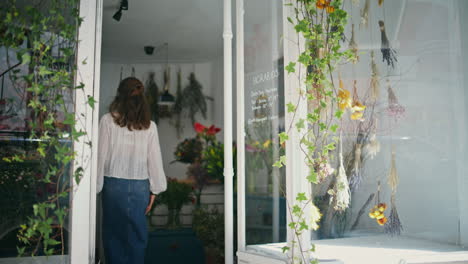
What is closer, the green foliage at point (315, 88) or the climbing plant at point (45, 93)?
the climbing plant at point (45, 93)

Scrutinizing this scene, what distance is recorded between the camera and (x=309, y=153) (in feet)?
7.56

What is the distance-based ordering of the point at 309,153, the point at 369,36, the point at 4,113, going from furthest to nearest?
1. the point at 369,36
2. the point at 309,153
3. the point at 4,113

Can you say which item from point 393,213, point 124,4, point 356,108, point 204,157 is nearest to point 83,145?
point 356,108

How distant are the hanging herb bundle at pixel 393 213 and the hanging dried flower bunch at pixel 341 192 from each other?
0.31m

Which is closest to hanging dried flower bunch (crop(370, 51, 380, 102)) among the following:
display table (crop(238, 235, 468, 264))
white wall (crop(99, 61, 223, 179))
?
display table (crop(238, 235, 468, 264))

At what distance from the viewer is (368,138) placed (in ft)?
8.57

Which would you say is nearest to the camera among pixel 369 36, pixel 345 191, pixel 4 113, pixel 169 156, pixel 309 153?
pixel 4 113

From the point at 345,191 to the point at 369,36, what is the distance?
1013 millimetres

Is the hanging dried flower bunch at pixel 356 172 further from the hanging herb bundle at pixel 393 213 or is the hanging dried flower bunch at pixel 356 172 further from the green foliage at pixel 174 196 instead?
the green foliage at pixel 174 196

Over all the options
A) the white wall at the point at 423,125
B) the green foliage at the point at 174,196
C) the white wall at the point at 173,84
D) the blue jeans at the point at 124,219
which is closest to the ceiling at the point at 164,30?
the white wall at the point at 173,84

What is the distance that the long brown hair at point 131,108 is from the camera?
2918 millimetres

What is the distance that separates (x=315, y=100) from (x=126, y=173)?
1.36 m

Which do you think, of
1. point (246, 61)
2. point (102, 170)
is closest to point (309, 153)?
point (246, 61)

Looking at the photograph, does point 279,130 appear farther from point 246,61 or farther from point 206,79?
point 206,79
